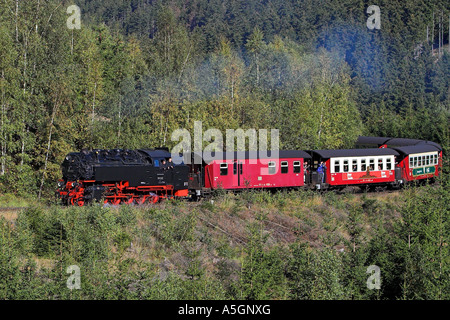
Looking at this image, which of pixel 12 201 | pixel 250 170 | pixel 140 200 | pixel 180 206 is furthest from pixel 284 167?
pixel 12 201

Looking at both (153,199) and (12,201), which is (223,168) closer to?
(153,199)

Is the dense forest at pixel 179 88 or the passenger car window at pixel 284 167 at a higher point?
the dense forest at pixel 179 88

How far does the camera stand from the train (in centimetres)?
2745

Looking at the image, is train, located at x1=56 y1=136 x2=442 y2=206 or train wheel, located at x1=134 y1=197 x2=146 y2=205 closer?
train, located at x1=56 y1=136 x2=442 y2=206

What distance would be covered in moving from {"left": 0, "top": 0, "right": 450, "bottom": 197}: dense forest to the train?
631 centimetres

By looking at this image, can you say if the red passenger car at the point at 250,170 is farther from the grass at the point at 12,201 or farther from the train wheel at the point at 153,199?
the grass at the point at 12,201

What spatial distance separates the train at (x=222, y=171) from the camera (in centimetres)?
2745

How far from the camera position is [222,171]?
107 ft

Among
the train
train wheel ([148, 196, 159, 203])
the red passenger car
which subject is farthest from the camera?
the red passenger car

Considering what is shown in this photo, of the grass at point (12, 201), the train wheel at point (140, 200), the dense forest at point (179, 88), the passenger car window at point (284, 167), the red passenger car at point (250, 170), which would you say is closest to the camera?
the grass at point (12, 201)

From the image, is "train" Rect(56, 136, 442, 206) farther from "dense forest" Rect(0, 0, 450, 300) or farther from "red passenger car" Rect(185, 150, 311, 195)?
"dense forest" Rect(0, 0, 450, 300)

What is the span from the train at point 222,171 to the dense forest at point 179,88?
6309 millimetres

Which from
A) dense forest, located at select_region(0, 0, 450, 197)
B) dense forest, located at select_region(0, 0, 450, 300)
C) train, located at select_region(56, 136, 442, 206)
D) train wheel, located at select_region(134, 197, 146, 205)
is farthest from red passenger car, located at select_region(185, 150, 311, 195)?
dense forest, located at select_region(0, 0, 450, 197)

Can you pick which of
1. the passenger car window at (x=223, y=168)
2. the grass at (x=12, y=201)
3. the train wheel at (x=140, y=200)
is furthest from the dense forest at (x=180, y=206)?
the train wheel at (x=140, y=200)
